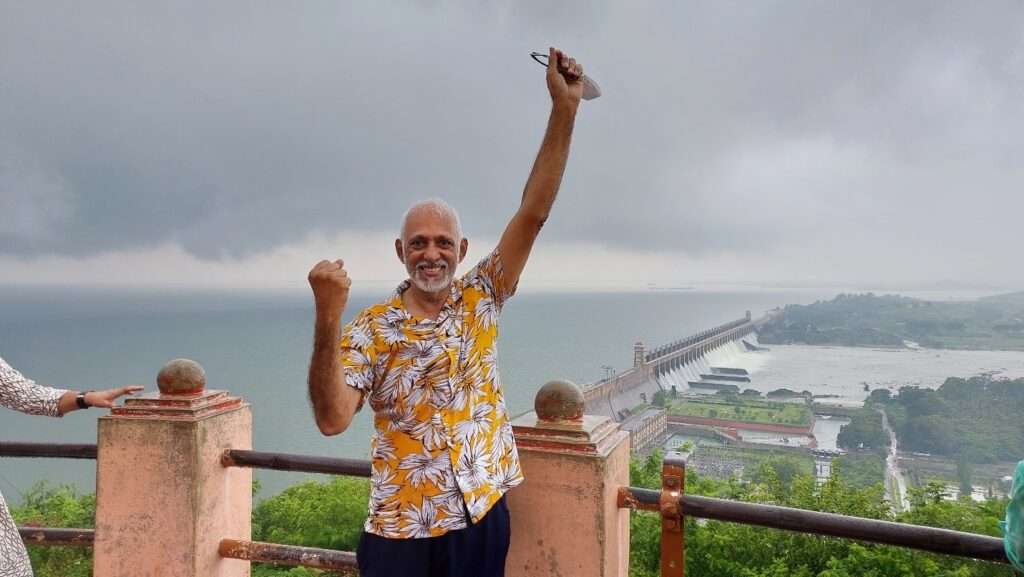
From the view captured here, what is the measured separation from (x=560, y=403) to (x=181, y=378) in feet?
6.03

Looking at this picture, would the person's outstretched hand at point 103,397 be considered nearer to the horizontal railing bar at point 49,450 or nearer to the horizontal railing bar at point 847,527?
the horizontal railing bar at point 49,450

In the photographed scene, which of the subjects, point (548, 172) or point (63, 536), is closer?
point (548, 172)

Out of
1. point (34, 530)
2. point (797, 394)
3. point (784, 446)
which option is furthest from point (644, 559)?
point (797, 394)

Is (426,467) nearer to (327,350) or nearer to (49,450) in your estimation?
(327,350)

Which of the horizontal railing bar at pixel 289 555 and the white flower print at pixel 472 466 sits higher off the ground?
the white flower print at pixel 472 466

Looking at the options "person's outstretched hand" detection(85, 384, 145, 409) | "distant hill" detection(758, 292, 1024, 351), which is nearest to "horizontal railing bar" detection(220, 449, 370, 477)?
"person's outstretched hand" detection(85, 384, 145, 409)

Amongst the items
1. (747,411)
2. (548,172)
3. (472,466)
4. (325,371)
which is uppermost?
(548,172)

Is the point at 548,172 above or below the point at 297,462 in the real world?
above

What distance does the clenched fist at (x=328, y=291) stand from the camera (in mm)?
1653

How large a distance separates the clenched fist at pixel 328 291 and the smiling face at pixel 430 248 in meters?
0.28

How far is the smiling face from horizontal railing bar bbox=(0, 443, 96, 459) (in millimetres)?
2182

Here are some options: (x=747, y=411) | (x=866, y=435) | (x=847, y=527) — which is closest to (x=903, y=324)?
(x=747, y=411)

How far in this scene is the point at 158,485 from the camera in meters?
2.90

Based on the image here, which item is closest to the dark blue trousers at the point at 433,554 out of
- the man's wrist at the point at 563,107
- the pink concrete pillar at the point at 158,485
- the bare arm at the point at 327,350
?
the bare arm at the point at 327,350
